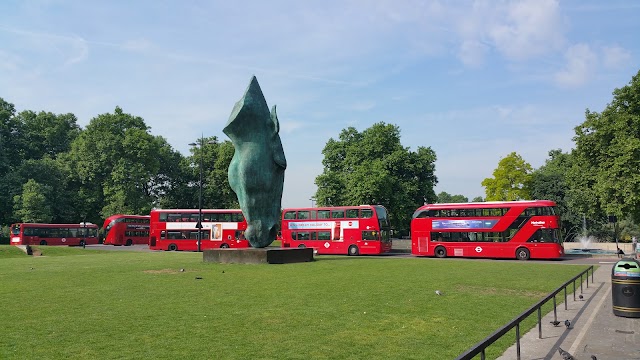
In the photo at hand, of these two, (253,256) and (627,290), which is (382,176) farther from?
(627,290)

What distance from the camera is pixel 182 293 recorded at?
39.3 ft

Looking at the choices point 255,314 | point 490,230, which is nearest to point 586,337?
point 255,314

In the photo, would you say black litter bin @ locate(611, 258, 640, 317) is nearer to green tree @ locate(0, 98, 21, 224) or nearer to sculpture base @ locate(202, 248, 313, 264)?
sculpture base @ locate(202, 248, 313, 264)

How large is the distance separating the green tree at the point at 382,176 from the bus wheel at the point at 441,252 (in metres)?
12.1

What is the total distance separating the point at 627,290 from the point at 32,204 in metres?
48.5

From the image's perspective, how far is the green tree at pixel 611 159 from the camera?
26.1 metres

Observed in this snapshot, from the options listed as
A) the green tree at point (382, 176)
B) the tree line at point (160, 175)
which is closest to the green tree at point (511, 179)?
the tree line at point (160, 175)

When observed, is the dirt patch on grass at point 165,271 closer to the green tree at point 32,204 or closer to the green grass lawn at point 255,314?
the green grass lawn at point 255,314

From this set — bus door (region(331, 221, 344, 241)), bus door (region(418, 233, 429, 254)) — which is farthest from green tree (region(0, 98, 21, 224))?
bus door (region(418, 233, 429, 254))

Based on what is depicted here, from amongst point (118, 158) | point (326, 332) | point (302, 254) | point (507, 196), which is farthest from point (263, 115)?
point (507, 196)

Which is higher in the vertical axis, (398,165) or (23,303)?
(398,165)

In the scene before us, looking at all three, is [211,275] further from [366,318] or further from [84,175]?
[84,175]

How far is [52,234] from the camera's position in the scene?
43250mm

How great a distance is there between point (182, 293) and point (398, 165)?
115 feet
